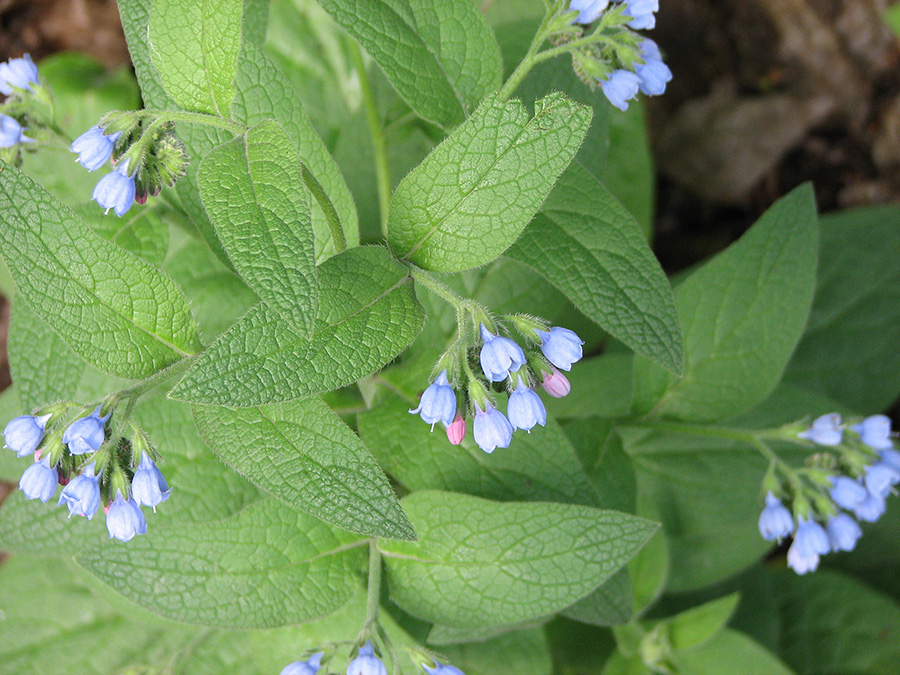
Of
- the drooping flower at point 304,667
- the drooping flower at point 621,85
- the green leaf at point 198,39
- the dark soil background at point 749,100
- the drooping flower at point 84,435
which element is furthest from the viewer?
the dark soil background at point 749,100

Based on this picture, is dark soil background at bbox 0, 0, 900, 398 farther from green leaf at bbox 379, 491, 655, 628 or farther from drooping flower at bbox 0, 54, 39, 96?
green leaf at bbox 379, 491, 655, 628

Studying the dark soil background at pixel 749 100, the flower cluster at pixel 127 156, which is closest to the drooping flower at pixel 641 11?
the flower cluster at pixel 127 156

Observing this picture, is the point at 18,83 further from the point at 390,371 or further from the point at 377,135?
the point at 390,371

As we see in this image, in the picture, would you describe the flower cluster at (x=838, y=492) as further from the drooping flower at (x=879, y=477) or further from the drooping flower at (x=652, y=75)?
the drooping flower at (x=652, y=75)

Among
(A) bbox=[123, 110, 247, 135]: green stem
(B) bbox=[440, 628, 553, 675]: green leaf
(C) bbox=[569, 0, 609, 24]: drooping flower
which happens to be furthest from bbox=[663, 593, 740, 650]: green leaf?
(A) bbox=[123, 110, 247, 135]: green stem

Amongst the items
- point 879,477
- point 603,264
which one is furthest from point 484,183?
point 879,477

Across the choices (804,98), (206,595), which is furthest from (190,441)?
(804,98)
